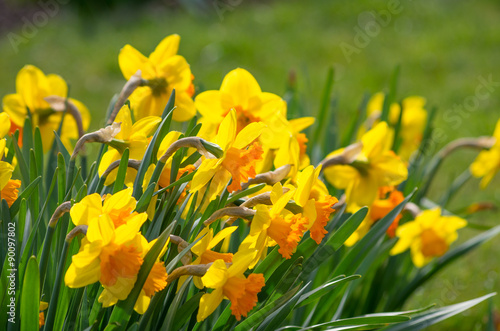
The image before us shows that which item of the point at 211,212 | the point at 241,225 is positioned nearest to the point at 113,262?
the point at 211,212

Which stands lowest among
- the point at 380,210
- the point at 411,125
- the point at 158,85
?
the point at 380,210

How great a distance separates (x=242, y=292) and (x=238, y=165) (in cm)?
22

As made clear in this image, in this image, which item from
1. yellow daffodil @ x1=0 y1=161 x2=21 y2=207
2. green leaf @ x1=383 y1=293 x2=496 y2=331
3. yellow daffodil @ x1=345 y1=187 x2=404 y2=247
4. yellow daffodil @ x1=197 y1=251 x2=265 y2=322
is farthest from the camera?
yellow daffodil @ x1=345 y1=187 x2=404 y2=247

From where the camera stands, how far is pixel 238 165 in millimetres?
1089

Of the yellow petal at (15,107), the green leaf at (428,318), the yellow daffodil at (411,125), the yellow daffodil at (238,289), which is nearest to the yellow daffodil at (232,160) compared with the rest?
the yellow daffodil at (238,289)

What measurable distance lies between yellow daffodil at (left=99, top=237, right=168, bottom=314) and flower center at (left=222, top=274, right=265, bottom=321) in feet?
0.37

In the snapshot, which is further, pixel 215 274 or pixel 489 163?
pixel 489 163

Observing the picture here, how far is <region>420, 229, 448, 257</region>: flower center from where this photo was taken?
1.76 meters

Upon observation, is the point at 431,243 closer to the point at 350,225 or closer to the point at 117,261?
the point at 350,225

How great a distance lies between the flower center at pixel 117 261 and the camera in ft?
3.07

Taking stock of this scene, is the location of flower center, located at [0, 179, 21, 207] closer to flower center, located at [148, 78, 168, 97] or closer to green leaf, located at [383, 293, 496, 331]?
flower center, located at [148, 78, 168, 97]

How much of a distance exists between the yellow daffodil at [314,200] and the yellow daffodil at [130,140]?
0.31m

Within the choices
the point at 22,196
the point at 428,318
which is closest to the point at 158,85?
the point at 22,196

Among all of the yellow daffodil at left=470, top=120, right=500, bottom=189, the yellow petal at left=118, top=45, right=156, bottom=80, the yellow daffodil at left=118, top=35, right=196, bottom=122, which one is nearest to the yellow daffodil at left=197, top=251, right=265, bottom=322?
the yellow daffodil at left=118, top=35, right=196, bottom=122
